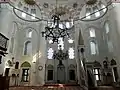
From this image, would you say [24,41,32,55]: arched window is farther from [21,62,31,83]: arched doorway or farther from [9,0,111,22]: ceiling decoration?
[9,0,111,22]: ceiling decoration

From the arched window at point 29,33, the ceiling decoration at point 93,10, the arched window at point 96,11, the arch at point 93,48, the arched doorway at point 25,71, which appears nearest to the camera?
the arched doorway at point 25,71

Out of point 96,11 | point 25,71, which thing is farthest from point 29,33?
point 96,11

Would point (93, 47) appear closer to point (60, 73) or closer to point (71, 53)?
point (71, 53)

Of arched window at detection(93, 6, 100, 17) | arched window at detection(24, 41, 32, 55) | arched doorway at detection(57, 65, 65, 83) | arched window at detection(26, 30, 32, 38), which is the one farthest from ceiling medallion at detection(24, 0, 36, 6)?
arched doorway at detection(57, 65, 65, 83)

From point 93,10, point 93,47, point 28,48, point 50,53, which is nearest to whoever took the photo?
point 28,48

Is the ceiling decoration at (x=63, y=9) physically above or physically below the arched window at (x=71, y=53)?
above

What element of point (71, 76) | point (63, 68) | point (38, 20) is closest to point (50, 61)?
point (63, 68)

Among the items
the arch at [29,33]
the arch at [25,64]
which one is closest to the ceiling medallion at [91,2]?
the arch at [29,33]

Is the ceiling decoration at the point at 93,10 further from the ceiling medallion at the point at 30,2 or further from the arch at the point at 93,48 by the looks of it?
the ceiling medallion at the point at 30,2

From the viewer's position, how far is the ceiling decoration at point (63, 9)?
15117 millimetres

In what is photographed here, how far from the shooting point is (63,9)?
1554cm

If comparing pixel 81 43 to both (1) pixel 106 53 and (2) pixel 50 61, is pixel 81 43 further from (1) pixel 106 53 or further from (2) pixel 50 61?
(2) pixel 50 61

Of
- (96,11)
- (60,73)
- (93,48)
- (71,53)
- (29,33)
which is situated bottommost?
(60,73)

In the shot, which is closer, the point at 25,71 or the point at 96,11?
the point at 25,71
